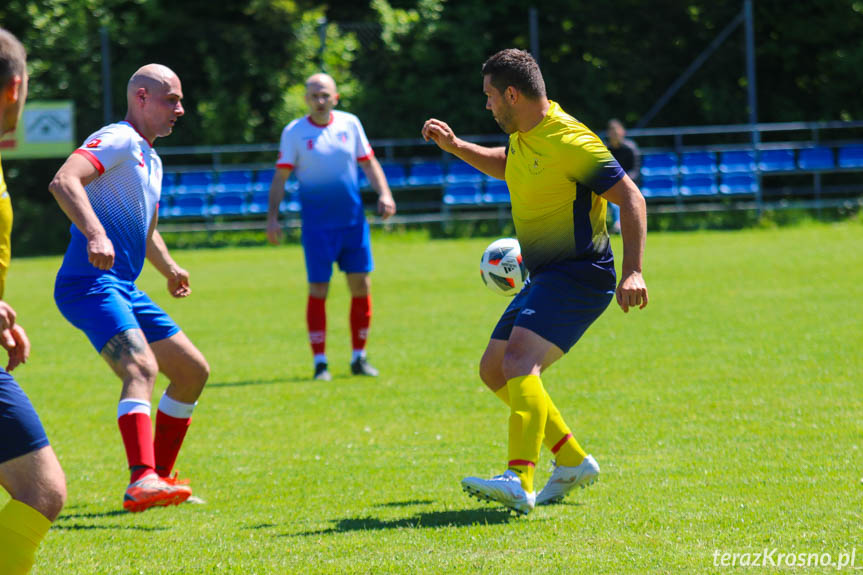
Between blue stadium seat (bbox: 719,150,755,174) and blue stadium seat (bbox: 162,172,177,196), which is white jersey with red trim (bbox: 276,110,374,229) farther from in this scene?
blue stadium seat (bbox: 719,150,755,174)

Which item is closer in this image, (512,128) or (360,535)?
(360,535)

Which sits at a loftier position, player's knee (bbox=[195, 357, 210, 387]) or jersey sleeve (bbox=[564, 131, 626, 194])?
jersey sleeve (bbox=[564, 131, 626, 194])

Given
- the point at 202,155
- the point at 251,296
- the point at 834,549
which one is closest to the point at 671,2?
the point at 202,155

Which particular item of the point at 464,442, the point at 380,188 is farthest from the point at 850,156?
the point at 464,442

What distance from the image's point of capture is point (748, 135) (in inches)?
996

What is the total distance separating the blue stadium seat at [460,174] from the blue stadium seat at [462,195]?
0.12 meters

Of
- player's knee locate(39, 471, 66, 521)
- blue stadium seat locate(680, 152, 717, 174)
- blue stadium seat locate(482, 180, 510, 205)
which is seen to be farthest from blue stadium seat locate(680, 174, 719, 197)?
player's knee locate(39, 471, 66, 521)

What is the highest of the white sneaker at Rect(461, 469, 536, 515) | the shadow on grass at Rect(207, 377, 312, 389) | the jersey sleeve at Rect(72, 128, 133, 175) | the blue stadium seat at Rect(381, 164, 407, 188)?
the jersey sleeve at Rect(72, 128, 133, 175)

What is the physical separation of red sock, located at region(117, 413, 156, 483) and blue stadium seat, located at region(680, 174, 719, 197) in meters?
19.6

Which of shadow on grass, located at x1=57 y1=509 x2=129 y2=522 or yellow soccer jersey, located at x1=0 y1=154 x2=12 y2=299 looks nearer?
yellow soccer jersey, located at x1=0 y1=154 x2=12 y2=299

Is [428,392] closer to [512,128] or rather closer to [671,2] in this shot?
[512,128]

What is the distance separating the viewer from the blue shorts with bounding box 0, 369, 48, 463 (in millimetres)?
3320

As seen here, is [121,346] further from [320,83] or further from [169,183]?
[169,183]

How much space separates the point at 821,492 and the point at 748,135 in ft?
70.8
